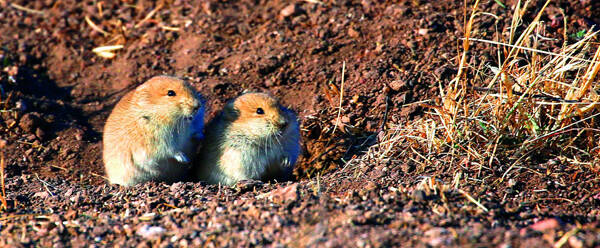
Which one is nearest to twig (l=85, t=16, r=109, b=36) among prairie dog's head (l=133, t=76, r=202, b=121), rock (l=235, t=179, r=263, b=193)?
prairie dog's head (l=133, t=76, r=202, b=121)

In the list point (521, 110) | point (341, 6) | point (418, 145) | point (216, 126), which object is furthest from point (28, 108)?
point (521, 110)

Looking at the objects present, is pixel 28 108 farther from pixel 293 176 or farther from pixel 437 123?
pixel 437 123

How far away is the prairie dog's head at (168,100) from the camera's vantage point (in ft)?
16.5

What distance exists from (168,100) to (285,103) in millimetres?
1405

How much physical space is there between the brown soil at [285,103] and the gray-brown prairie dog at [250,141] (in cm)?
37

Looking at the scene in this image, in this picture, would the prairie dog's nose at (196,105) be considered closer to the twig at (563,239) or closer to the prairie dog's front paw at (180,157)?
the prairie dog's front paw at (180,157)

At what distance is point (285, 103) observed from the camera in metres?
6.13

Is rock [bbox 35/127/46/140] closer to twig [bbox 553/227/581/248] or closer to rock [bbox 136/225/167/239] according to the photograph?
rock [bbox 136/225/167/239]

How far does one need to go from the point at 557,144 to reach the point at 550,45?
1.30m

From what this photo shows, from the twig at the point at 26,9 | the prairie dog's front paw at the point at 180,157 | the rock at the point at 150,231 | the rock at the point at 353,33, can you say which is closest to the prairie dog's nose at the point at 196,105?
the prairie dog's front paw at the point at 180,157

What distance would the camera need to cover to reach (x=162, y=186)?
4914 mm

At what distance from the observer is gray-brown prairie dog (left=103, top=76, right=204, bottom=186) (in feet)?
16.6

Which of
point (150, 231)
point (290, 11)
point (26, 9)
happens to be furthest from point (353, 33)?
point (26, 9)

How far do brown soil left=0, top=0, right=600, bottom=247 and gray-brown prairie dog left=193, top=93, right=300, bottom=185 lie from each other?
1.21 ft
